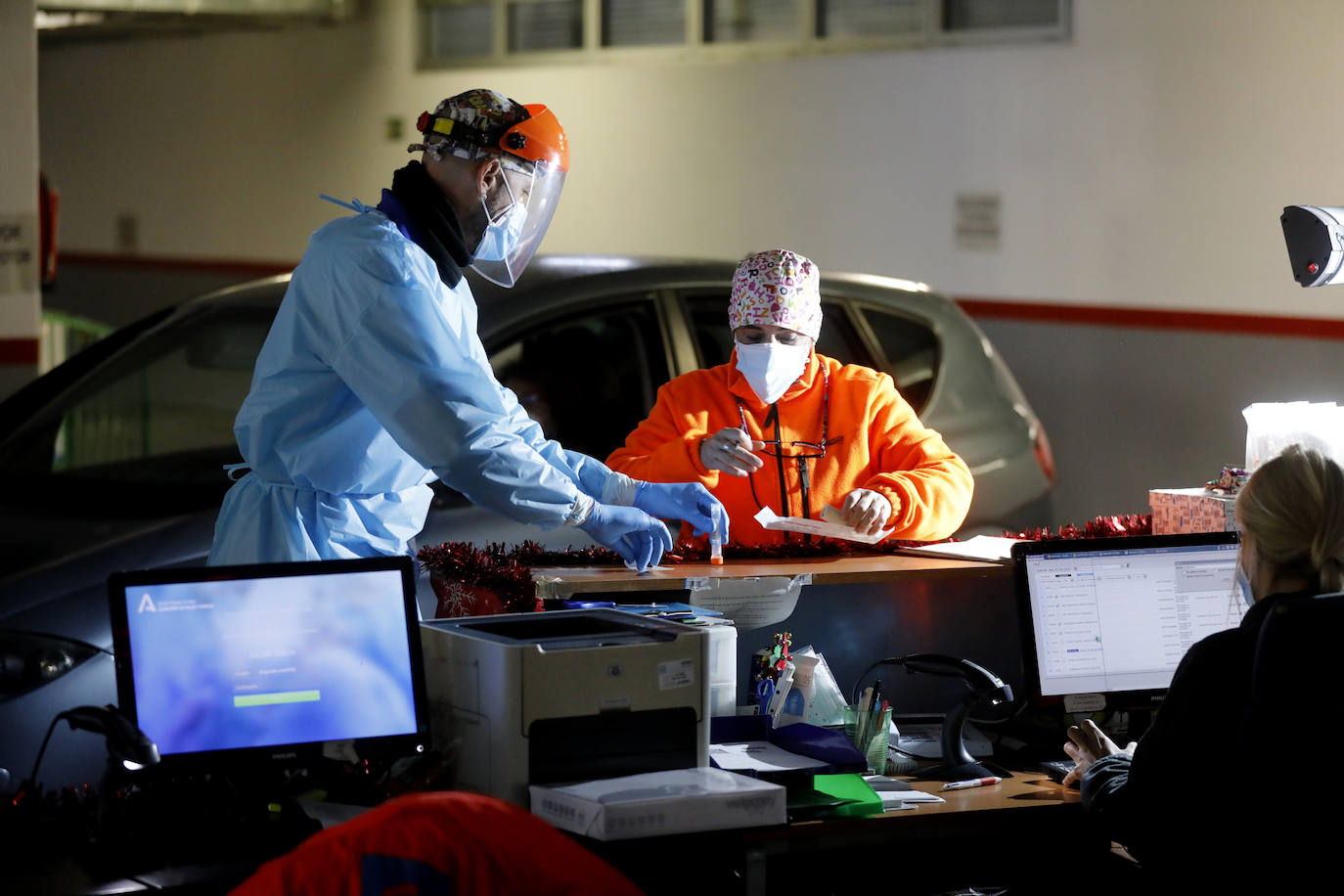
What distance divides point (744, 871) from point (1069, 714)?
3.20 feet

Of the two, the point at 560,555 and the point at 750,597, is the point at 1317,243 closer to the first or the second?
the point at 750,597

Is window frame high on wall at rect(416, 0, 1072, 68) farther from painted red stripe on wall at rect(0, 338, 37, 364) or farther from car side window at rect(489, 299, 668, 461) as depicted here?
painted red stripe on wall at rect(0, 338, 37, 364)

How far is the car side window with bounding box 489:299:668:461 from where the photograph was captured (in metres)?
4.86

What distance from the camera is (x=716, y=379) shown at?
13.3ft

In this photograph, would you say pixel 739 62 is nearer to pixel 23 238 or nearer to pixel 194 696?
pixel 23 238

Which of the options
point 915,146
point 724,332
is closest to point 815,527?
point 724,332

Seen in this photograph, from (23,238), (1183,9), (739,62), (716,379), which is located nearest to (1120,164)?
(1183,9)

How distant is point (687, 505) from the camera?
3443 millimetres

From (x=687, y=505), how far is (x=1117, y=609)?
0.90 m

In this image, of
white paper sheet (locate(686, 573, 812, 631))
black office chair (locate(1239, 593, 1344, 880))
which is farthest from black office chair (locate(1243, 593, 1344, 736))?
white paper sheet (locate(686, 573, 812, 631))

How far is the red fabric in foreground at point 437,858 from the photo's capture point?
1.86m

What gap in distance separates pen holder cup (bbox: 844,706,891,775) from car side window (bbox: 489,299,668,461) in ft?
6.09

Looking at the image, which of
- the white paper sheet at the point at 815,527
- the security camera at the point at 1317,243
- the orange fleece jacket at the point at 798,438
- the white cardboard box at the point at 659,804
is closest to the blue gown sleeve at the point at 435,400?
the white paper sheet at the point at 815,527

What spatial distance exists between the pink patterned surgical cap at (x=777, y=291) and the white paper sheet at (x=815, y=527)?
1.81 feet
